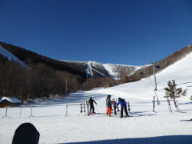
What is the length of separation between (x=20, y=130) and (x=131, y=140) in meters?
4.29

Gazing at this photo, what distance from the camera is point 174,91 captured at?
51.2ft

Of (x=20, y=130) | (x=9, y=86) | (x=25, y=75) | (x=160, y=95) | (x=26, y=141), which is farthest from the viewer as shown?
(x=25, y=75)

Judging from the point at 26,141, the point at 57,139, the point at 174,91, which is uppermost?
the point at 174,91

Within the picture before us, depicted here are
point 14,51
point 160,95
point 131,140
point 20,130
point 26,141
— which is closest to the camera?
point 26,141

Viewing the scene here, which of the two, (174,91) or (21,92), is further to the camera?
(21,92)

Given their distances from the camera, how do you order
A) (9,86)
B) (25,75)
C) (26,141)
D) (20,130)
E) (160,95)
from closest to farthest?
(26,141), (20,130), (160,95), (9,86), (25,75)

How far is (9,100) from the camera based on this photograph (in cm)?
2839

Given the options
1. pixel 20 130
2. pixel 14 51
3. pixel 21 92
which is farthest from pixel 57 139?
pixel 14 51

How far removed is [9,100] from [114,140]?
31011 millimetres

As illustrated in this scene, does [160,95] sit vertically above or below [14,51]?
below

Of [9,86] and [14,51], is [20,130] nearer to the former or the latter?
[9,86]

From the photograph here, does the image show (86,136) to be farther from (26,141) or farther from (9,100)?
(9,100)

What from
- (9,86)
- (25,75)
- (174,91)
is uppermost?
(25,75)

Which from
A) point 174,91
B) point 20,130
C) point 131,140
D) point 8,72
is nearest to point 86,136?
point 131,140
